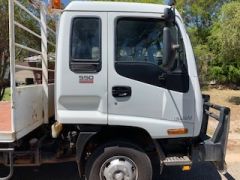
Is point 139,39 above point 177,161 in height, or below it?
above

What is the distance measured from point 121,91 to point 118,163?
931mm

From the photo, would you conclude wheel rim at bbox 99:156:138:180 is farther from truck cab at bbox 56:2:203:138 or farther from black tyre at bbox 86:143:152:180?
truck cab at bbox 56:2:203:138

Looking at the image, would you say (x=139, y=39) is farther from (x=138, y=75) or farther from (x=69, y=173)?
(x=69, y=173)

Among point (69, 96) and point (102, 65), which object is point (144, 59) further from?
point (69, 96)

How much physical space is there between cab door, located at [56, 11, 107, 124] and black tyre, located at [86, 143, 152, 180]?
42 centimetres

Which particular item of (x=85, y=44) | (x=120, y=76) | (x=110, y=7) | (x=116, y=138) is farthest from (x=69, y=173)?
(x=110, y=7)

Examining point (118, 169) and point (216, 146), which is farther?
point (216, 146)

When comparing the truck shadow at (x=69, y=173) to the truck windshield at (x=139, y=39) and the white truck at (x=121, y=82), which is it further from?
the truck windshield at (x=139, y=39)

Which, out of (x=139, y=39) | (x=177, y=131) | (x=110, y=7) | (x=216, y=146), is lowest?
(x=216, y=146)

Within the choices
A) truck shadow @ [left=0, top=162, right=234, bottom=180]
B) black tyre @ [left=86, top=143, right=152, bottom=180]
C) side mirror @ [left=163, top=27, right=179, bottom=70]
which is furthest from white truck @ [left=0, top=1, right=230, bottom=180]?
truck shadow @ [left=0, top=162, right=234, bottom=180]

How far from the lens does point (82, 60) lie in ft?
15.7

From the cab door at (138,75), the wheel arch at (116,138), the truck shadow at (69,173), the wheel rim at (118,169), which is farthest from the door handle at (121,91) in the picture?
the truck shadow at (69,173)

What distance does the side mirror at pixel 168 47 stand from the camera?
14.6ft

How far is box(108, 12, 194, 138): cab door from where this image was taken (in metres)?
4.78
